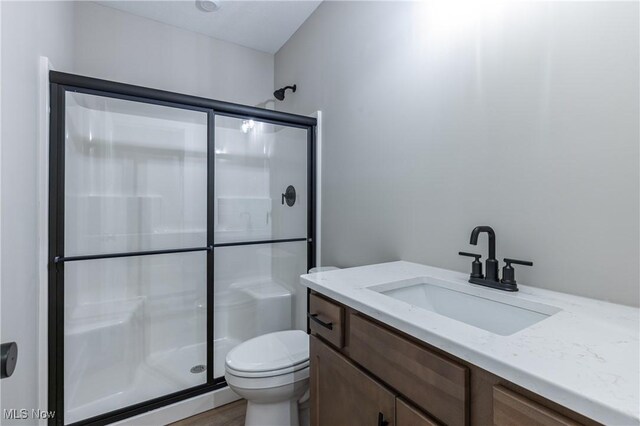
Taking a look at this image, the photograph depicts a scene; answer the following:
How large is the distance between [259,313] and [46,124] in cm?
173

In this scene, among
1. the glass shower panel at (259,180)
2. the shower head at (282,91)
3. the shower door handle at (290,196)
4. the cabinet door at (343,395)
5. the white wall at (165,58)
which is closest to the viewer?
the cabinet door at (343,395)

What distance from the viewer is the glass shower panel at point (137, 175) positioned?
179 cm

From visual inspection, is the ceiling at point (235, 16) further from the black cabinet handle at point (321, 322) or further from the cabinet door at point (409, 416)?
the cabinet door at point (409, 416)

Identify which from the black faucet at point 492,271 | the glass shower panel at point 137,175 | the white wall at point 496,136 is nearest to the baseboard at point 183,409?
the glass shower panel at point 137,175

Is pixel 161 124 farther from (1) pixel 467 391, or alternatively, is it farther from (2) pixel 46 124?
(1) pixel 467 391

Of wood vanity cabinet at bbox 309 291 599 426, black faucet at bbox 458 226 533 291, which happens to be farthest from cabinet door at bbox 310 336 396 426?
black faucet at bbox 458 226 533 291

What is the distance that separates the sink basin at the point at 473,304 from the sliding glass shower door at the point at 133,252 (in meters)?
1.34

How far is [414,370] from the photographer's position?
722 mm

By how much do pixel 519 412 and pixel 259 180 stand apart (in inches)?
84.1

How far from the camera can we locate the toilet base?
145 cm

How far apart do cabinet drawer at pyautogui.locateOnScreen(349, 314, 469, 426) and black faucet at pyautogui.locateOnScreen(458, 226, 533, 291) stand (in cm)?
45

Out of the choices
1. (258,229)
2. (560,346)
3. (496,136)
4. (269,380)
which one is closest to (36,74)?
(258,229)

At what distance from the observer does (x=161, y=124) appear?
7.06 feet

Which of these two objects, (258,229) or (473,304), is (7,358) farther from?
(258,229)
